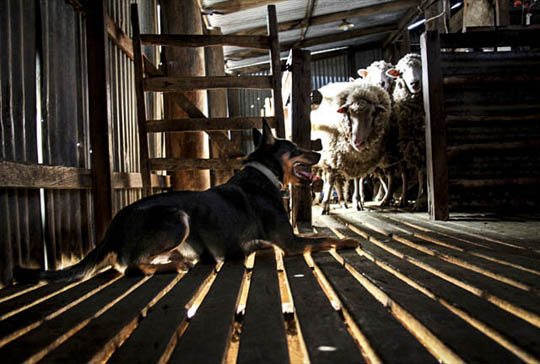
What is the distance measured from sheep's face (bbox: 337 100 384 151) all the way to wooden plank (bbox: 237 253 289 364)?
5.20 meters

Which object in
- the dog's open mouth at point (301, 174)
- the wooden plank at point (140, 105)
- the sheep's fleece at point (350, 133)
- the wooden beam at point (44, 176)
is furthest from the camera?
the sheep's fleece at point (350, 133)

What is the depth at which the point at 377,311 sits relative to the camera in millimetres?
1703

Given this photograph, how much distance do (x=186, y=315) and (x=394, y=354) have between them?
92cm

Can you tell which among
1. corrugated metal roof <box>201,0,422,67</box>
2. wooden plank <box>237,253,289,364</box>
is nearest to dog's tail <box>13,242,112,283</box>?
wooden plank <box>237,253,289,364</box>

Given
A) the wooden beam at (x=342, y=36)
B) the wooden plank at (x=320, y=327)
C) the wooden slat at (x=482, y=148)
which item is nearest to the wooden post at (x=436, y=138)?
the wooden slat at (x=482, y=148)

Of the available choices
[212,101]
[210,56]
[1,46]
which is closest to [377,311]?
[1,46]

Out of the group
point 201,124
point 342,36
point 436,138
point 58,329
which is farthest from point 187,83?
point 342,36

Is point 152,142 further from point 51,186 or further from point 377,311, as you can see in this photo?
point 377,311

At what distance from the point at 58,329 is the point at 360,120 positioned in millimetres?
6279

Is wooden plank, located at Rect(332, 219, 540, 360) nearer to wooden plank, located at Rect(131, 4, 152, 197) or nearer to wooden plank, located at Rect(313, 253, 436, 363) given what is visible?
wooden plank, located at Rect(313, 253, 436, 363)

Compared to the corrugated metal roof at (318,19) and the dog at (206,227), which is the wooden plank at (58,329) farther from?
the corrugated metal roof at (318,19)

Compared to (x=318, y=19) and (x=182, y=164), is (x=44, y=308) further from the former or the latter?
(x=318, y=19)

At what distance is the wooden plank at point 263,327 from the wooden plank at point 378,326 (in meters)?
0.31

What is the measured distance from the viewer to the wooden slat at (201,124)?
4582mm
